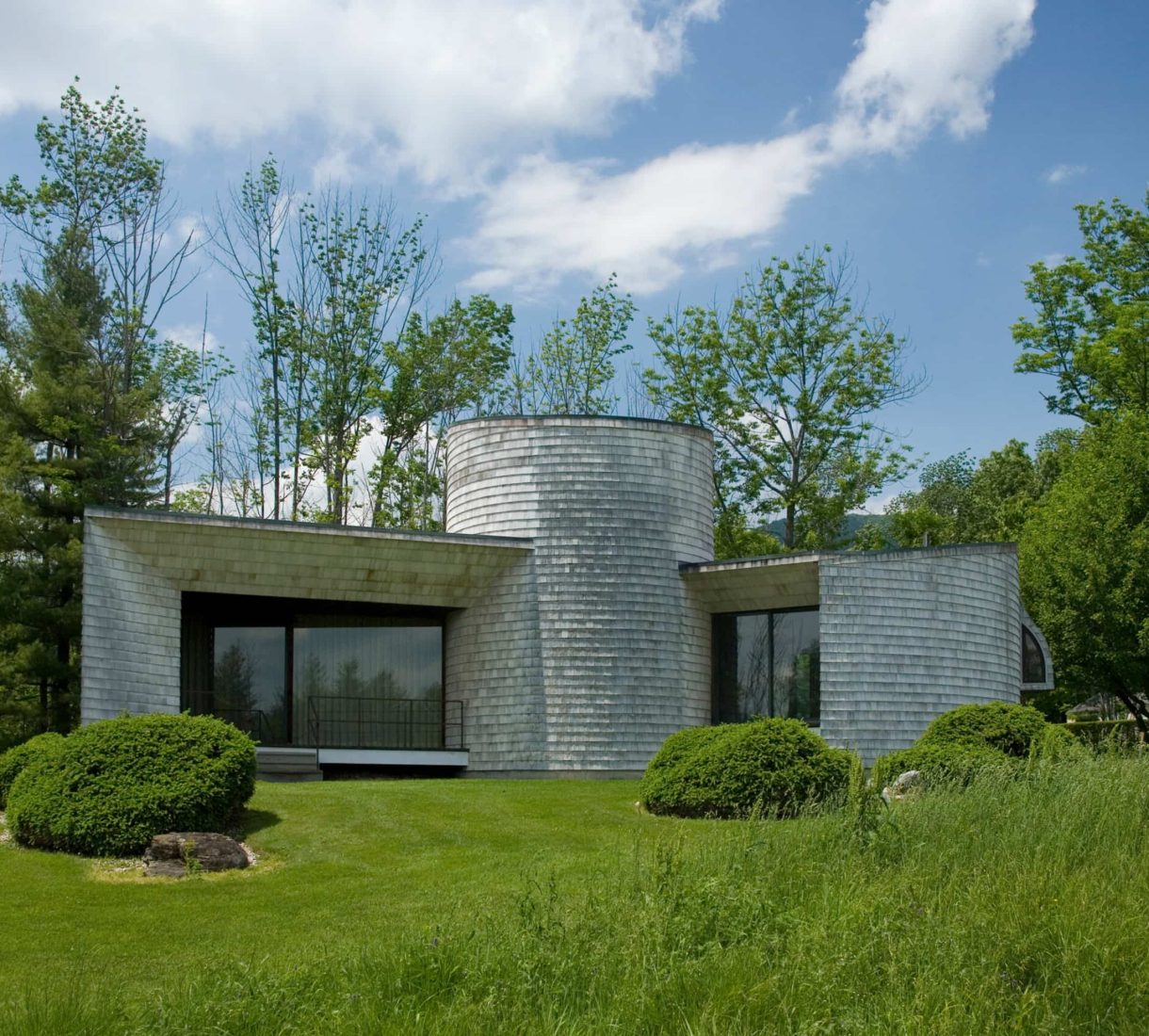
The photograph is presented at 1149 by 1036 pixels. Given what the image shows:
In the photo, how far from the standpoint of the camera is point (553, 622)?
63.1 feet

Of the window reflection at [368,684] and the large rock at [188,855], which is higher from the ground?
the window reflection at [368,684]

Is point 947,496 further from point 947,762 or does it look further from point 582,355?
point 947,762

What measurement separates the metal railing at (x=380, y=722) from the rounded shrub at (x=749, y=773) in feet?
22.1

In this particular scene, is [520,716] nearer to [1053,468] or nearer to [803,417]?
[803,417]

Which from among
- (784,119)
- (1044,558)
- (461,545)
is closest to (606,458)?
(461,545)

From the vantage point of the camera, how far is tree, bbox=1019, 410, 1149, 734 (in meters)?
24.9

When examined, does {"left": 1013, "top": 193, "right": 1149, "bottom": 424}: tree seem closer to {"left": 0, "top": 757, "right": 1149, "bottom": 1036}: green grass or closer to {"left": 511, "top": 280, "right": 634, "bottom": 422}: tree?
{"left": 511, "top": 280, "right": 634, "bottom": 422}: tree

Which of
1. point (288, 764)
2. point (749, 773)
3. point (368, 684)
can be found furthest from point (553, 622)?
point (749, 773)

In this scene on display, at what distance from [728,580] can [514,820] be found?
7014 mm

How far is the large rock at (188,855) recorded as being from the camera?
11.2 metres

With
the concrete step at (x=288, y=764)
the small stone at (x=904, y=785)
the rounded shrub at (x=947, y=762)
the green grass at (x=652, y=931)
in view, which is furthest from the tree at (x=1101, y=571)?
the concrete step at (x=288, y=764)

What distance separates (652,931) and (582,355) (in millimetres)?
30530

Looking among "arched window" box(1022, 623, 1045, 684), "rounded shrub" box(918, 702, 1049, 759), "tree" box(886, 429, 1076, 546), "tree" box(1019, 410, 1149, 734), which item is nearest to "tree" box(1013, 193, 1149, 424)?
"tree" box(886, 429, 1076, 546)

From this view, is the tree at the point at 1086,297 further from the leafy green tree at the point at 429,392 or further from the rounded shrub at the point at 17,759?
the rounded shrub at the point at 17,759
